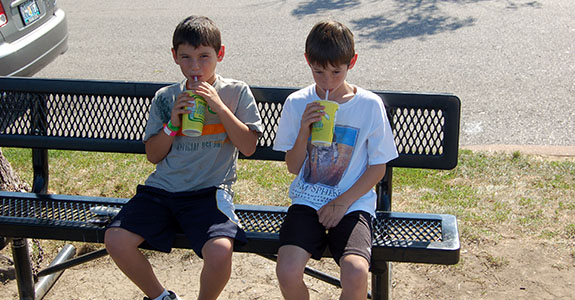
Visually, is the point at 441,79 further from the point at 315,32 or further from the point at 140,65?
the point at 315,32

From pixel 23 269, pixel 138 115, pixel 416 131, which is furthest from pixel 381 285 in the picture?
pixel 23 269

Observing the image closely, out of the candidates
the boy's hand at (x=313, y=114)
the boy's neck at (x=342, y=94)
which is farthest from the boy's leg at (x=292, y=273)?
the boy's neck at (x=342, y=94)

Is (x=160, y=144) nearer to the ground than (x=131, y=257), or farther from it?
farther from it

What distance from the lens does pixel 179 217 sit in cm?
271

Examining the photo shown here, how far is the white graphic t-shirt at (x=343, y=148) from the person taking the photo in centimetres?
256

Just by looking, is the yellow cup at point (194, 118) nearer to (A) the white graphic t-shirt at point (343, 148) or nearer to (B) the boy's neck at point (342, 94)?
(A) the white graphic t-shirt at point (343, 148)

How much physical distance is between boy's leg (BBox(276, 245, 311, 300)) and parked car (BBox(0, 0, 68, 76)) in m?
4.26

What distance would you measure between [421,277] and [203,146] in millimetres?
1290

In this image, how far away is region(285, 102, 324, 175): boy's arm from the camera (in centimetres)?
234

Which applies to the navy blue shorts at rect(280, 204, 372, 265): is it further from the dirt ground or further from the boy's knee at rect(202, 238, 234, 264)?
the dirt ground

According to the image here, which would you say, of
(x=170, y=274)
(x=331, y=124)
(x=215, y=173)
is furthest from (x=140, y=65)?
(x=331, y=124)

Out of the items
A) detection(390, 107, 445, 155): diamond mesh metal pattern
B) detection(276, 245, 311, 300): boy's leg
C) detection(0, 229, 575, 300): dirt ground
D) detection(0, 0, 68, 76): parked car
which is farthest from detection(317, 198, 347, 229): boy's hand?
detection(0, 0, 68, 76): parked car

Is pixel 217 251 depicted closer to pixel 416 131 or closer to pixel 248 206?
pixel 248 206

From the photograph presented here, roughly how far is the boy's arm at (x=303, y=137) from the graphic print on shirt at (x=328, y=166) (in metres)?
0.06
